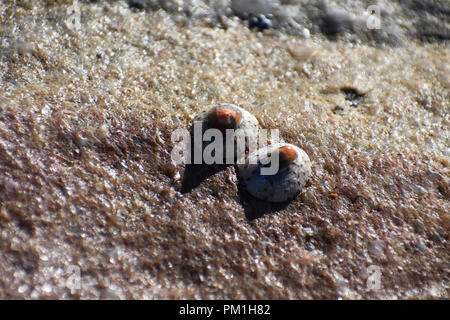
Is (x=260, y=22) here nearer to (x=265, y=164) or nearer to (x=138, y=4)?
(x=138, y=4)

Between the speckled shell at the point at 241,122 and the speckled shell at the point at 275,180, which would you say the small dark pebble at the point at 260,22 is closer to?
the speckled shell at the point at 241,122

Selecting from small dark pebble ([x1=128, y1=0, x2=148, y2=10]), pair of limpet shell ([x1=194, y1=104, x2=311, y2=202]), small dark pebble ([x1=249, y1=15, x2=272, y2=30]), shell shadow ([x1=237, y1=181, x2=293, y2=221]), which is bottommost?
shell shadow ([x1=237, y1=181, x2=293, y2=221])

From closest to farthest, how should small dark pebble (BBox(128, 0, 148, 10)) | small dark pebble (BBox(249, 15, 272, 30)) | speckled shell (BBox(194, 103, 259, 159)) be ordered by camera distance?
speckled shell (BBox(194, 103, 259, 159)), small dark pebble (BBox(128, 0, 148, 10)), small dark pebble (BBox(249, 15, 272, 30))

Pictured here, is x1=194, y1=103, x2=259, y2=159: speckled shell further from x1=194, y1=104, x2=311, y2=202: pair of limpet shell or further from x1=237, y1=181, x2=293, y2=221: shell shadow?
x1=237, y1=181, x2=293, y2=221: shell shadow

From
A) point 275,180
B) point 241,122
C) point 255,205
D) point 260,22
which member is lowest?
point 255,205

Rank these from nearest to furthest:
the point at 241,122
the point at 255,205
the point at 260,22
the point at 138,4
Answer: the point at 255,205 < the point at 241,122 < the point at 138,4 < the point at 260,22

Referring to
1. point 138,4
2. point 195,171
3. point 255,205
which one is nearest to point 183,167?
point 195,171

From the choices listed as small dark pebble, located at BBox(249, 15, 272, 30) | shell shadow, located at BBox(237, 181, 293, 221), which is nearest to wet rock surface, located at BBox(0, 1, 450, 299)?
shell shadow, located at BBox(237, 181, 293, 221)

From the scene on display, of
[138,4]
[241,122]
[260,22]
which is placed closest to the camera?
[241,122]
